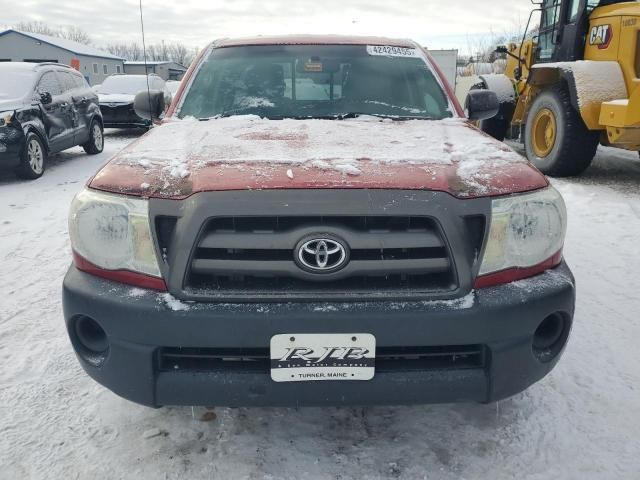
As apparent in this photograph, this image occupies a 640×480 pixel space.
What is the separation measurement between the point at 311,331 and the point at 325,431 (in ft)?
2.33

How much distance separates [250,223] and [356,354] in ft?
1.78

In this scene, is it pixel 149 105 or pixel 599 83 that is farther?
pixel 599 83

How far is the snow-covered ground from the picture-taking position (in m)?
1.99

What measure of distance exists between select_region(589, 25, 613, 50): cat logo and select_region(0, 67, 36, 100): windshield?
7781mm

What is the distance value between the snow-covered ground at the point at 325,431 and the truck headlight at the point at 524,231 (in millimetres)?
760

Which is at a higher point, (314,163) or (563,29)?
(563,29)

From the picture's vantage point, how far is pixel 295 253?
1.70 m

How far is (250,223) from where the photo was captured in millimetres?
1726

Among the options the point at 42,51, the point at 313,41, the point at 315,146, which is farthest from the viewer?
the point at 42,51

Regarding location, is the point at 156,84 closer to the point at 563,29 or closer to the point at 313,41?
the point at 563,29

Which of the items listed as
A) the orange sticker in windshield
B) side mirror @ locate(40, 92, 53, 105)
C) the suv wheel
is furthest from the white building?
the orange sticker in windshield

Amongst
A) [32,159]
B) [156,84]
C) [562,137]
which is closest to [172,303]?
[562,137]

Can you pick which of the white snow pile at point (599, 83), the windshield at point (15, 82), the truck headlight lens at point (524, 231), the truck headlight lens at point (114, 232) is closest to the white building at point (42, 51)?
the windshield at point (15, 82)

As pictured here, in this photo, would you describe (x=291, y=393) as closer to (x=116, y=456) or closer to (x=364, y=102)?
(x=116, y=456)
